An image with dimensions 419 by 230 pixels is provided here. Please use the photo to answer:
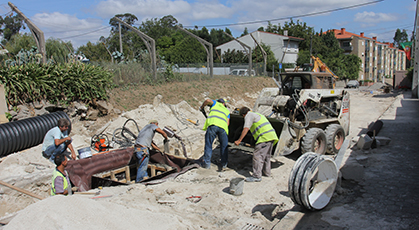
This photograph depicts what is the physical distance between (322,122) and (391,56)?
94396mm

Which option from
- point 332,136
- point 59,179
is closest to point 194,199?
point 59,179

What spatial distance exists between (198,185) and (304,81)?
4.46 metres

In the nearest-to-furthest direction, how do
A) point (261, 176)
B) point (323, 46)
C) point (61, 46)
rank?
point (261, 176)
point (61, 46)
point (323, 46)

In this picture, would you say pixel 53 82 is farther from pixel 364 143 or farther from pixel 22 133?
pixel 364 143

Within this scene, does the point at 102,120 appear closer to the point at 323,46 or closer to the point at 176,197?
the point at 176,197

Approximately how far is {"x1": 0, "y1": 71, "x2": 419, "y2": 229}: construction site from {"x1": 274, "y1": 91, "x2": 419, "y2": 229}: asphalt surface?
0.9 inches

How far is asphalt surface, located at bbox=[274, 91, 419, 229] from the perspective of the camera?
12.3 ft

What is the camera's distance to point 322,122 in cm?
751

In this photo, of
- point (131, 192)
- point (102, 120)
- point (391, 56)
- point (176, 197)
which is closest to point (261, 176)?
point (176, 197)

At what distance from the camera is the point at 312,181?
412 centimetres

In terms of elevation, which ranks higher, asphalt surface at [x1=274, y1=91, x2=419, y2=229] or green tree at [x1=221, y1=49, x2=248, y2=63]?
green tree at [x1=221, y1=49, x2=248, y2=63]

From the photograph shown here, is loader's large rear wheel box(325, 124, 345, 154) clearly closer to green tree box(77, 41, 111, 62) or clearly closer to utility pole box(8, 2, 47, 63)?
utility pole box(8, 2, 47, 63)

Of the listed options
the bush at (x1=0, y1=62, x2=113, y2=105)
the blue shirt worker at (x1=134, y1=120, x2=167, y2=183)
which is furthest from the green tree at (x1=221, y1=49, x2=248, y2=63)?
the blue shirt worker at (x1=134, y1=120, x2=167, y2=183)

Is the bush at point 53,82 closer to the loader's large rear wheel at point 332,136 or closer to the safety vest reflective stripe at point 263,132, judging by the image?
the safety vest reflective stripe at point 263,132
